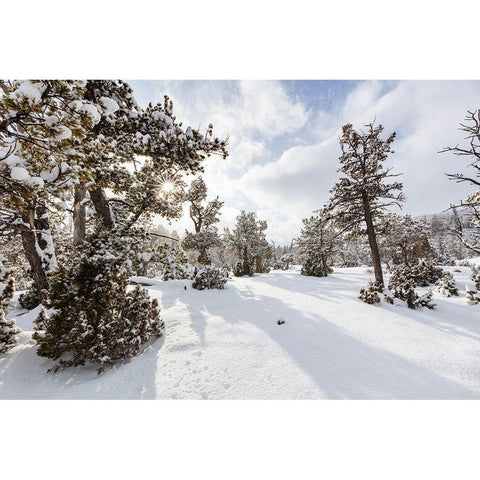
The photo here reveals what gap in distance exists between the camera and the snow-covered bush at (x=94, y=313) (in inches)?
148

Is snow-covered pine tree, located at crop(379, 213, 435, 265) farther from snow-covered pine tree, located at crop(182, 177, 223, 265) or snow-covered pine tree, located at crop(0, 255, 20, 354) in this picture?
snow-covered pine tree, located at crop(0, 255, 20, 354)

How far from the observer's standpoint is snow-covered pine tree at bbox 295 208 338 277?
1788 cm

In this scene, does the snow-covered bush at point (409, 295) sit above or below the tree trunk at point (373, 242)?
below

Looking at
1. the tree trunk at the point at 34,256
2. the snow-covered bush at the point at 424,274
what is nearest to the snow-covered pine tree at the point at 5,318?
the tree trunk at the point at 34,256

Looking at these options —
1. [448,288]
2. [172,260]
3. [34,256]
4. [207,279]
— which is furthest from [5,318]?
[448,288]

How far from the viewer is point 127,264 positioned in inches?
179

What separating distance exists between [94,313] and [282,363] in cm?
373

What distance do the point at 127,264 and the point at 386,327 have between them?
22.5ft

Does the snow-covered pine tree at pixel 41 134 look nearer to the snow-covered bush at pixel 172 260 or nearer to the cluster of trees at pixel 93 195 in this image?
the cluster of trees at pixel 93 195

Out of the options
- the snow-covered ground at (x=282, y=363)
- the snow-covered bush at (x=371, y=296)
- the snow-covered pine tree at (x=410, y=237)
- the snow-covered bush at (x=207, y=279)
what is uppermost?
the snow-covered pine tree at (x=410, y=237)

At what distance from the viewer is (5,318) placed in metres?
4.23

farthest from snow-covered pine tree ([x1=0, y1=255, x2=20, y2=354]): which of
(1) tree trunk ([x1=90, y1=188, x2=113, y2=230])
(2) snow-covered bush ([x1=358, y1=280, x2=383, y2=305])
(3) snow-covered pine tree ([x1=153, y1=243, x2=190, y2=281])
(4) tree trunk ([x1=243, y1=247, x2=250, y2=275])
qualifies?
(4) tree trunk ([x1=243, y1=247, x2=250, y2=275])

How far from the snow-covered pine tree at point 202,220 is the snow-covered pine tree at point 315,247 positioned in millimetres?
8618

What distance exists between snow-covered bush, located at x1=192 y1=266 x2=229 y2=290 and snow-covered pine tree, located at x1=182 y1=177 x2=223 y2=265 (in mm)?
5307
